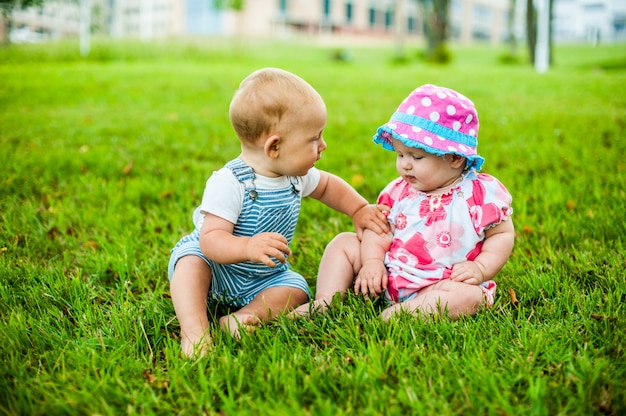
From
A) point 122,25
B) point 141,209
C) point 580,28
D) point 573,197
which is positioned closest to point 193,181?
point 141,209

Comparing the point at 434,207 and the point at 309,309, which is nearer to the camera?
the point at 309,309

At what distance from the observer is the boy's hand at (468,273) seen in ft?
7.08

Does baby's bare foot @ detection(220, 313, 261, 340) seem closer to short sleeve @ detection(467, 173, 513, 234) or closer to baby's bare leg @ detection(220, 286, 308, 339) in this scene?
baby's bare leg @ detection(220, 286, 308, 339)

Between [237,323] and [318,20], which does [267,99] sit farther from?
[318,20]

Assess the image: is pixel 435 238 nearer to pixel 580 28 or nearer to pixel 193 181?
pixel 193 181

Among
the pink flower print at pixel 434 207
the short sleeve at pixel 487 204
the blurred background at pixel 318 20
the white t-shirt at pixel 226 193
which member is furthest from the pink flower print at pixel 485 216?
the blurred background at pixel 318 20

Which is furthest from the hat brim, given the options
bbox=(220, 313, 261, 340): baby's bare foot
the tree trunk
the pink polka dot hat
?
the tree trunk

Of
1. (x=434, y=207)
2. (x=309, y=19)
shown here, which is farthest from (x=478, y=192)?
(x=309, y=19)

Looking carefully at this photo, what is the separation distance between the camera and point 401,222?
2385 millimetres

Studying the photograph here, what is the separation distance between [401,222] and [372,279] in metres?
0.28

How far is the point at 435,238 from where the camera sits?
2.28m

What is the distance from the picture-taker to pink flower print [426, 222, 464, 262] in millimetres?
2254

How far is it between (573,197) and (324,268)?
77.4 inches

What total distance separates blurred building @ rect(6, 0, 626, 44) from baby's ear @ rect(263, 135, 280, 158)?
146 feet
